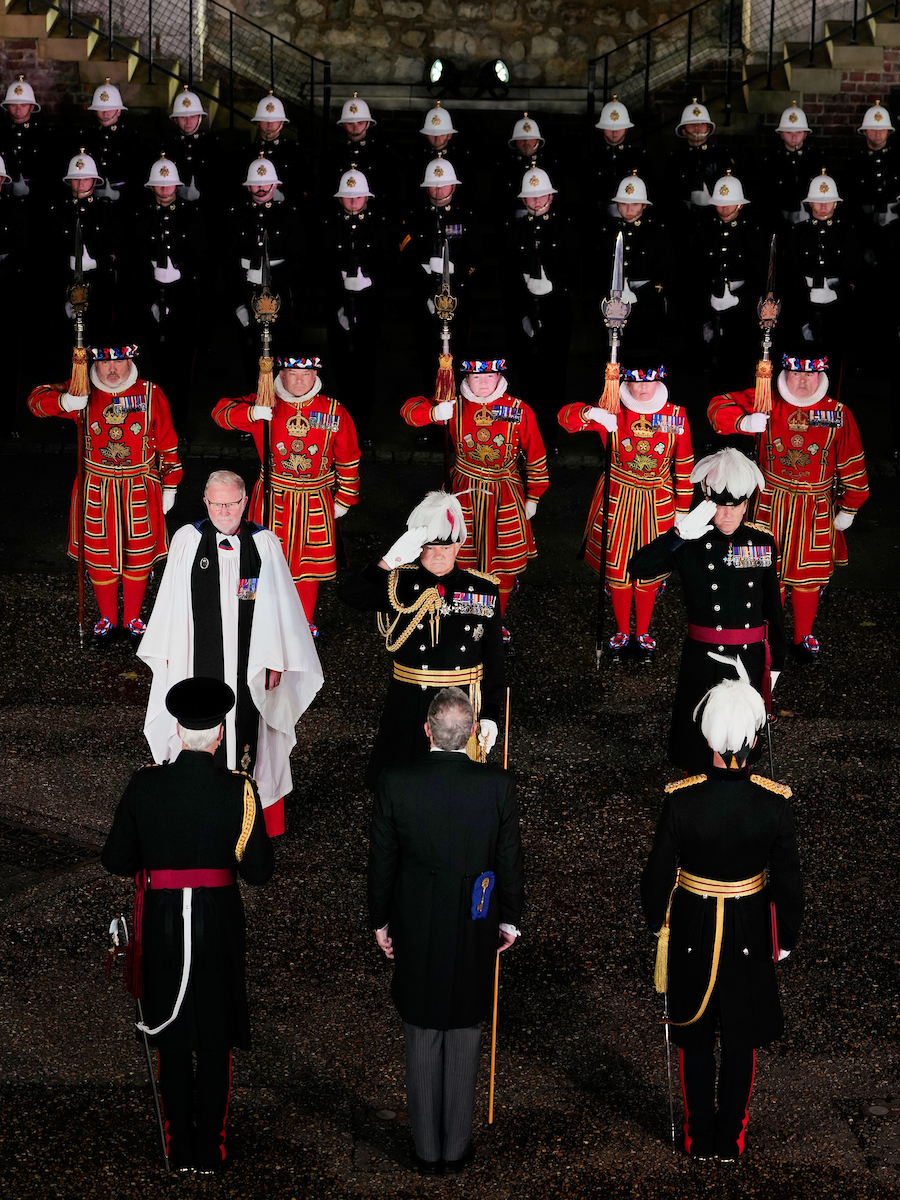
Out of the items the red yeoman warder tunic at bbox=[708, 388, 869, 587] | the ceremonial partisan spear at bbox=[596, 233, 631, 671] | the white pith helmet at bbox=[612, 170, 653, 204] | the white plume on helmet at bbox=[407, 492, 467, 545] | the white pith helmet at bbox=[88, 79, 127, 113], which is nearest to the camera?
the white plume on helmet at bbox=[407, 492, 467, 545]

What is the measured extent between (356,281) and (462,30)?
5700mm

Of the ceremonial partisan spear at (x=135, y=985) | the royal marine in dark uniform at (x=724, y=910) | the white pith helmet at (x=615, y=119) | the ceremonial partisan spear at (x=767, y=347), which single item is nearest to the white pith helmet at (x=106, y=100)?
the white pith helmet at (x=615, y=119)

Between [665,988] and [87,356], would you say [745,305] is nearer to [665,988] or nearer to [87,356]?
[87,356]

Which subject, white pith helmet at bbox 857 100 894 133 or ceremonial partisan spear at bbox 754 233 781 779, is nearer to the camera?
ceremonial partisan spear at bbox 754 233 781 779

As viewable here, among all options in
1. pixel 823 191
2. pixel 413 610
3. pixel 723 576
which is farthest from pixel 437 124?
pixel 413 610

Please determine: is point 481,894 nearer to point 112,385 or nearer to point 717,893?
point 717,893

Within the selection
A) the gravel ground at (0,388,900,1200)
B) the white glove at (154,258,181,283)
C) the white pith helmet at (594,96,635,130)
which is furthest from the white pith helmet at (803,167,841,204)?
the white glove at (154,258,181,283)

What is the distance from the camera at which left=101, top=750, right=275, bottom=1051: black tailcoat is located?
15.6ft

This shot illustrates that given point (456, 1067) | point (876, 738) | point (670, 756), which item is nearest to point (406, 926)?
point (456, 1067)

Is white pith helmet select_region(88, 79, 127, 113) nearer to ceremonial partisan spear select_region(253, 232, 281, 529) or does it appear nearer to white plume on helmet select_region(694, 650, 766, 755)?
ceremonial partisan spear select_region(253, 232, 281, 529)

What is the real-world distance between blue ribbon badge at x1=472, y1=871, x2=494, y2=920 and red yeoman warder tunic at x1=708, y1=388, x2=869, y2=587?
14.5 feet

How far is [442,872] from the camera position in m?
4.84

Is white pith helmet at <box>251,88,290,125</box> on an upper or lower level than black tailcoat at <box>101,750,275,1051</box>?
upper

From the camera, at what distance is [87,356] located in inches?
336
